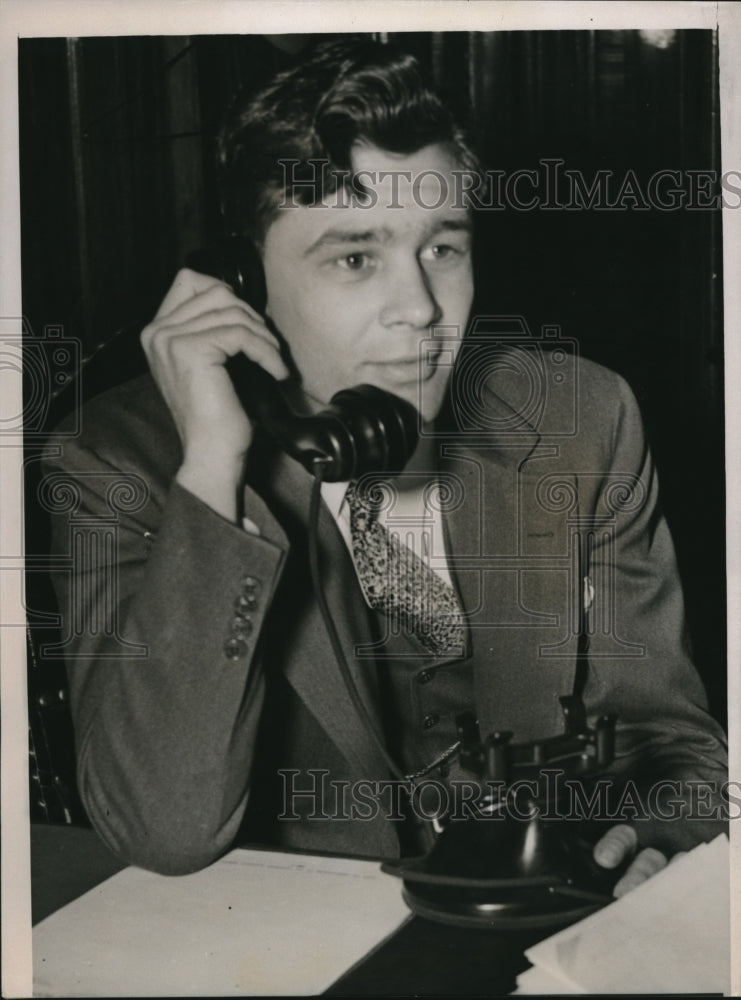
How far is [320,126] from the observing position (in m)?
1.39

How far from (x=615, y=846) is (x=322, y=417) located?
2.21 feet

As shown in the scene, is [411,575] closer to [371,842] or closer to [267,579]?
[267,579]

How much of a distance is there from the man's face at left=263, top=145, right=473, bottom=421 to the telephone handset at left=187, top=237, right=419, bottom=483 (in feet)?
0.07

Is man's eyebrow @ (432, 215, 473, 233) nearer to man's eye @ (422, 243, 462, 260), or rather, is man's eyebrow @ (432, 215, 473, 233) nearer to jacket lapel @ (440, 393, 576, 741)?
man's eye @ (422, 243, 462, 260)

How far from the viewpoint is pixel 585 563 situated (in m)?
1.45

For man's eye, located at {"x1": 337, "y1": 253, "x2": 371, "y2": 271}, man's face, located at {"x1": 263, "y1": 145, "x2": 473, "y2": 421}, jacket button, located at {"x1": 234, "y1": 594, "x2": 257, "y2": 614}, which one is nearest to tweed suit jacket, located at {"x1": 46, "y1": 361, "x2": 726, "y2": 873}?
jacket button, located at {"x1": 234, "y1": 594, "x2": 257, "y2": 614}

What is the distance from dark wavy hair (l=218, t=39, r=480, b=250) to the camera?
54.7 inches

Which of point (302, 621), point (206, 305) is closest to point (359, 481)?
point (302, 621)

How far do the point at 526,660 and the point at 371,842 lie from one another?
0.31 meters

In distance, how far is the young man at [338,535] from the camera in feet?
4.53

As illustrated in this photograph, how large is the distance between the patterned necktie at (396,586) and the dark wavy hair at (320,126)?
390mm

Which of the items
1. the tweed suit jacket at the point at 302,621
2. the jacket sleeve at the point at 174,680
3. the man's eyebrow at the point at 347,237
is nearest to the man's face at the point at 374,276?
the man's eyebrow at the point at 347,237

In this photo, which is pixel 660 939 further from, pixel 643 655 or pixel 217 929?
pixel 217 929

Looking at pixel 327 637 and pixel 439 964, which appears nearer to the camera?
pixel 439 964
